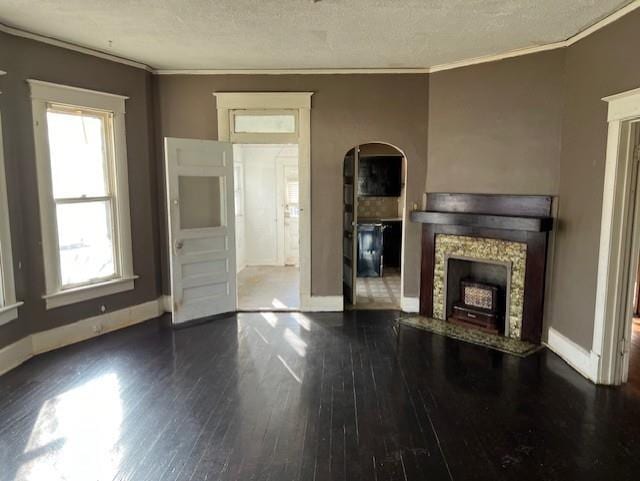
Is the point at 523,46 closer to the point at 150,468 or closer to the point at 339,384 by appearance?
the point at 339,384

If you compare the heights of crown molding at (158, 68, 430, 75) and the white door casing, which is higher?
crown molding at (158, 68, 430, 75)

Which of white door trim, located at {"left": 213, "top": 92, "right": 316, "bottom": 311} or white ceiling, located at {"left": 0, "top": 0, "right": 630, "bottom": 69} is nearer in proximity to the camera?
white ceiling, located at {"left": 0, "top": 0, "right": 630, "bottom": 69}

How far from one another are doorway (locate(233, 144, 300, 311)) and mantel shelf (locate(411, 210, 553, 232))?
3310 mm

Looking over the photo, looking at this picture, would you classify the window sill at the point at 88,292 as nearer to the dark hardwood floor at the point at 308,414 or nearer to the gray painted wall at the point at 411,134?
the gray painted wall at the point at 411,134

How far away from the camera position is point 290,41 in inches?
152

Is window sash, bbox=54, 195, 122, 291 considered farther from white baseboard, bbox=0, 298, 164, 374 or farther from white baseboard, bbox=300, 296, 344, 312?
white baseboard, bbox=300, 296, 344, 312

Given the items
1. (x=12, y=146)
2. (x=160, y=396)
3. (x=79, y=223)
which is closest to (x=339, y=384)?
(x=160, y=396)

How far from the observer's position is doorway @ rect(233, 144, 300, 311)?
7828mm

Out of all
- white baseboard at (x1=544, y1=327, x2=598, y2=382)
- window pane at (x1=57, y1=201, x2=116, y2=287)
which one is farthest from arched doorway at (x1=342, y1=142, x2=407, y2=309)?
window pane at (x1=57, y1=201, x2=116, y2=287)

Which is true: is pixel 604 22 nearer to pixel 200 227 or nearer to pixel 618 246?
pixel 618 246

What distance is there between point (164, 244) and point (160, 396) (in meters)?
2.32

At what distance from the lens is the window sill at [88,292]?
4.04 m

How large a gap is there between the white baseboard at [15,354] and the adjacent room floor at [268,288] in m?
2.21

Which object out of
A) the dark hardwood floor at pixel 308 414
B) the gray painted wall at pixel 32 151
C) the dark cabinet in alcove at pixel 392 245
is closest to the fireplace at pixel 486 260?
the dark hardwood floor at pixel 308 414
